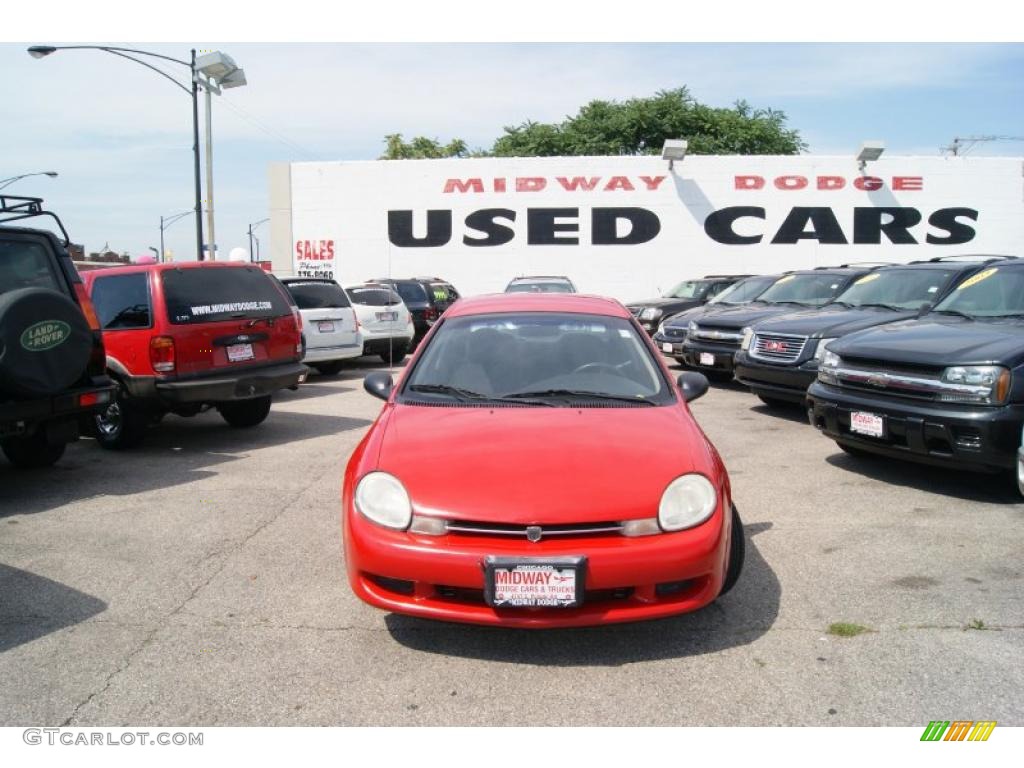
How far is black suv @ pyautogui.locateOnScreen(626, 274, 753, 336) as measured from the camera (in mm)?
16031

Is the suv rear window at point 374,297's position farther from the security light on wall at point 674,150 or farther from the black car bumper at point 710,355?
the security light on wall at point 674,150

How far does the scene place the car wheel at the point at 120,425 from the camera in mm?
7742

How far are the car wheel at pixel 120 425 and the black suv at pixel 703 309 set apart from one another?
775 centimetres

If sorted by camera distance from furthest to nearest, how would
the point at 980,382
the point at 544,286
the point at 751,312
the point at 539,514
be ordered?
1. the point at 544,286
2. the point at 751,312
3. the point at 980,382
4. the point at 539,514

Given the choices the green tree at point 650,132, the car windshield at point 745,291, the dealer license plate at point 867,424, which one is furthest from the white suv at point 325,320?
the green tree at point 650,132

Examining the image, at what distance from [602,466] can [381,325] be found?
12.2m

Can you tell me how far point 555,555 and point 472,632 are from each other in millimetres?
766

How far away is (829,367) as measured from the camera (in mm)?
6789

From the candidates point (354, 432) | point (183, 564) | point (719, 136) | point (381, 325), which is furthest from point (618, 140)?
point (183, 564)

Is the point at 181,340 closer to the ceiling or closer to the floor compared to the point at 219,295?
closer to the floor

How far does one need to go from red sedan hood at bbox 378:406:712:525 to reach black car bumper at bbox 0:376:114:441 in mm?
3315

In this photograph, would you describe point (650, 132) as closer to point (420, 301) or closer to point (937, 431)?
point (420, 301)

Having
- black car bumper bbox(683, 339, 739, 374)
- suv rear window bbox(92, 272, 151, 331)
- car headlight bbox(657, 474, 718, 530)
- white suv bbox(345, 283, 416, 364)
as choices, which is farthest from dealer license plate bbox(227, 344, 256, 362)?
white suv bbox(345, 283, 416, 364)

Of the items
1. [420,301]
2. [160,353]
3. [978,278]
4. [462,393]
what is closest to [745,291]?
[978,278]
